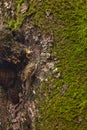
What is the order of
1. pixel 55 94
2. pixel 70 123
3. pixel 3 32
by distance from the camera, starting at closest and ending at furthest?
pixel 70 123, pixel 55 94, pixel 3 32

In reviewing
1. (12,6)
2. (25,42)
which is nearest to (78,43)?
(25,42)

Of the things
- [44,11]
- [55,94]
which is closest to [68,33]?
[44,11]

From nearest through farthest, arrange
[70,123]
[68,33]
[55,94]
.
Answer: [70,123] < [55,94] < [68,33]

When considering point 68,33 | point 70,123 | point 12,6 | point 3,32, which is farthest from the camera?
point 12,6

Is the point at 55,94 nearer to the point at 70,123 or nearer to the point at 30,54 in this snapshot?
the point at 70,123

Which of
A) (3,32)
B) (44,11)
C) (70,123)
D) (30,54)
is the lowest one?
(70,123)

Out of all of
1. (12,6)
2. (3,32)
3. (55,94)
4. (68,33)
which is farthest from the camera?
(12,6)

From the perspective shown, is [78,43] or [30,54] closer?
[78,43]

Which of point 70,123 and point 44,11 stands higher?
point 44,11

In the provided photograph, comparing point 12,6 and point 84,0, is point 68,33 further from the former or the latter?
point 12,6
